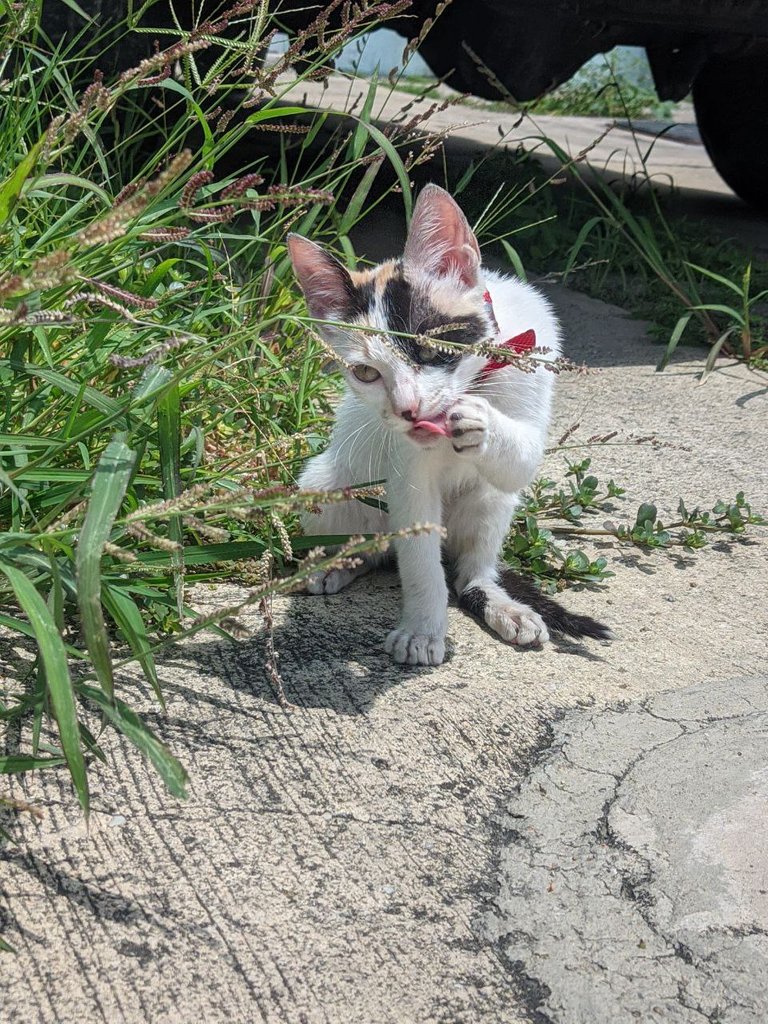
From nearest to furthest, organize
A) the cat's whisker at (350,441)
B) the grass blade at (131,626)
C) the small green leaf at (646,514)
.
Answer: the grass blade at (131,626)
the cat's whisker at (350,441)
the small green leaf at (646,514)

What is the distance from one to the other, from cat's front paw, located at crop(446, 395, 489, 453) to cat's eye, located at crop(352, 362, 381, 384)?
199mm

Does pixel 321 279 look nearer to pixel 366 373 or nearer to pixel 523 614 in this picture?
pixel 366 373

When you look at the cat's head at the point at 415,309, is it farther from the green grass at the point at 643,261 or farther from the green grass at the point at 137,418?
the green grass at the point at 643,261

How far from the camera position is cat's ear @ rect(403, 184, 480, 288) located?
248 cm

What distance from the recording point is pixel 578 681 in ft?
7.86

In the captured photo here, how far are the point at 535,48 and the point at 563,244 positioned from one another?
35.1 inches

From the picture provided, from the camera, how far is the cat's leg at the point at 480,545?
2.76m

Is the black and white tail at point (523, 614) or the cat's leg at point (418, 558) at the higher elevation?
the cat's leg at point (418, 558)

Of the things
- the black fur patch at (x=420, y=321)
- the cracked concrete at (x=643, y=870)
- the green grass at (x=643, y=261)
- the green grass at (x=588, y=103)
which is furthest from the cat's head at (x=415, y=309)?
the green grass at (x=588, y=103)

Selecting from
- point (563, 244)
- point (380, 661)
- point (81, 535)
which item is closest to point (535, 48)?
point (563, 244)

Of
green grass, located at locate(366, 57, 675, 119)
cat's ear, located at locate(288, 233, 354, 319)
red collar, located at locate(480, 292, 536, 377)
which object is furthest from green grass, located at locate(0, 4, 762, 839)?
green grass, located at locate(366, 57, 675, 119)

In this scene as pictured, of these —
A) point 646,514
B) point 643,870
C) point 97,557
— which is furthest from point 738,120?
point 97,557

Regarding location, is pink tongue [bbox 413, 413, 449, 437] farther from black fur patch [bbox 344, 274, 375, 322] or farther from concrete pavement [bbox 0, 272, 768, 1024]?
concrete pavement [bbox 0, 272, 768, 1024]

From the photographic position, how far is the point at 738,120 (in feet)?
21.1
